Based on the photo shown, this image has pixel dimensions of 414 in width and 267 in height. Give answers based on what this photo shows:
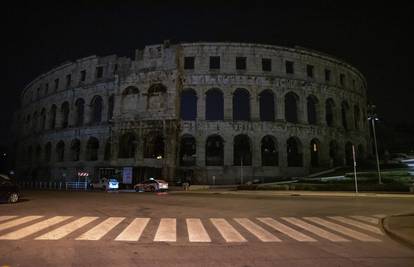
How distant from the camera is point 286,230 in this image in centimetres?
990

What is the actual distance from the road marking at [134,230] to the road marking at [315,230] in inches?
201

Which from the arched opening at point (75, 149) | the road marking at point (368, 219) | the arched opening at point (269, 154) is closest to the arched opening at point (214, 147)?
the arched opening at point (269, 154)

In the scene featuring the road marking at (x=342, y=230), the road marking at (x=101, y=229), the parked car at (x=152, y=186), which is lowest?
the road marking at (x=342, y=230)

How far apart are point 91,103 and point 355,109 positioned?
45.4 m

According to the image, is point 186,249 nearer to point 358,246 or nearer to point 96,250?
point 96,250

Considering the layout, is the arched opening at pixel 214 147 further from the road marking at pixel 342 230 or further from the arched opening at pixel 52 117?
the road marking at pixel 342 230

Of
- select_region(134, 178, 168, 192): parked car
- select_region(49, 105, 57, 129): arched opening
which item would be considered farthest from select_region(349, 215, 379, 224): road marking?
select_region(49, 105, 57, 129): arched opening

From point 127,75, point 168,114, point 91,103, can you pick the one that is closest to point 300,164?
point 168,114

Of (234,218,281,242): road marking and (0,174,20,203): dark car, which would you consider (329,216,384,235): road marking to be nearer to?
(234,218,281,242): road marking

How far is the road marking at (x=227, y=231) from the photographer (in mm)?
8489

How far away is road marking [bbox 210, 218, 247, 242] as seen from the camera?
8.49 meters

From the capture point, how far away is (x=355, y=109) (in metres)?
57.5

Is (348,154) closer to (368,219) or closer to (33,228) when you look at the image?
(368,219)

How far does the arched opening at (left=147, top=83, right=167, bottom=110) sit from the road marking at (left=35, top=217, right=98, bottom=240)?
3373cm
